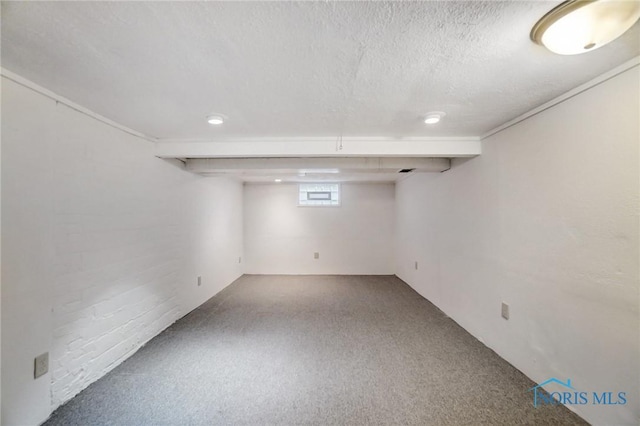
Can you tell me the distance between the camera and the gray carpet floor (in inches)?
59.8

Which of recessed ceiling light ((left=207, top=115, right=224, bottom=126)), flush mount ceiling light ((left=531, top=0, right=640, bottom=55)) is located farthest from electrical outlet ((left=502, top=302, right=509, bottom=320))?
recessed ceiling light ((left=207, top=115, right=224, bottom=126))

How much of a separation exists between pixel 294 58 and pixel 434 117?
3.99 feet

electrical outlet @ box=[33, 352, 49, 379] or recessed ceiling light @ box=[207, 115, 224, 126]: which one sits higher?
recessed ceiling light @ box=[207, 115, 224, 126]

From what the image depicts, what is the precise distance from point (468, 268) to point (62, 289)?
345 cm

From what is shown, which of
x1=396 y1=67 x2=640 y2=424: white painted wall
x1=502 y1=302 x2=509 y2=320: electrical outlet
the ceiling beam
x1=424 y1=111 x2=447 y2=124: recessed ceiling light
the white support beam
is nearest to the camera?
x1=396 y1=67 x2=640 y2=424: white painted wall

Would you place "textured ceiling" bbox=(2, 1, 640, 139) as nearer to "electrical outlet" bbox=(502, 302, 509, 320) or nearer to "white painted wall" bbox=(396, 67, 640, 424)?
"white painted wall" bbox=(396, 67, 640, 424)

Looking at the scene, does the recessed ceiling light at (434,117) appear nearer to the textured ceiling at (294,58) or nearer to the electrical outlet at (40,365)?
the textured ceiling at (294,58)

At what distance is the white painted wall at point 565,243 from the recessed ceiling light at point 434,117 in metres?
0.66

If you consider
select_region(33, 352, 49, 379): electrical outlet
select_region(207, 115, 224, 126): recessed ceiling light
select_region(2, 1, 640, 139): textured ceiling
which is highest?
select_region(2, 1, 640, 139): textured ceiling

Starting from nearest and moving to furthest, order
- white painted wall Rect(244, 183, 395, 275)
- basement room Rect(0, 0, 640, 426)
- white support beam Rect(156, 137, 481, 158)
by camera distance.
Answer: basement room Rect(0, 0, 640, 426) → white support beam Rect(156, 137, 481, 158) → white painted wall Rect(244, 183, 395, 275)

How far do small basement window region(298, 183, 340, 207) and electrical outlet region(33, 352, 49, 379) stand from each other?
13.5 ft

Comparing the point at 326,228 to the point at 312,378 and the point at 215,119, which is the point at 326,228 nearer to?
the point at 312,378

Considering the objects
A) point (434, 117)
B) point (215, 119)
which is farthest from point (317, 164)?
point (434, 117)

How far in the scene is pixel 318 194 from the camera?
17.3 feet
